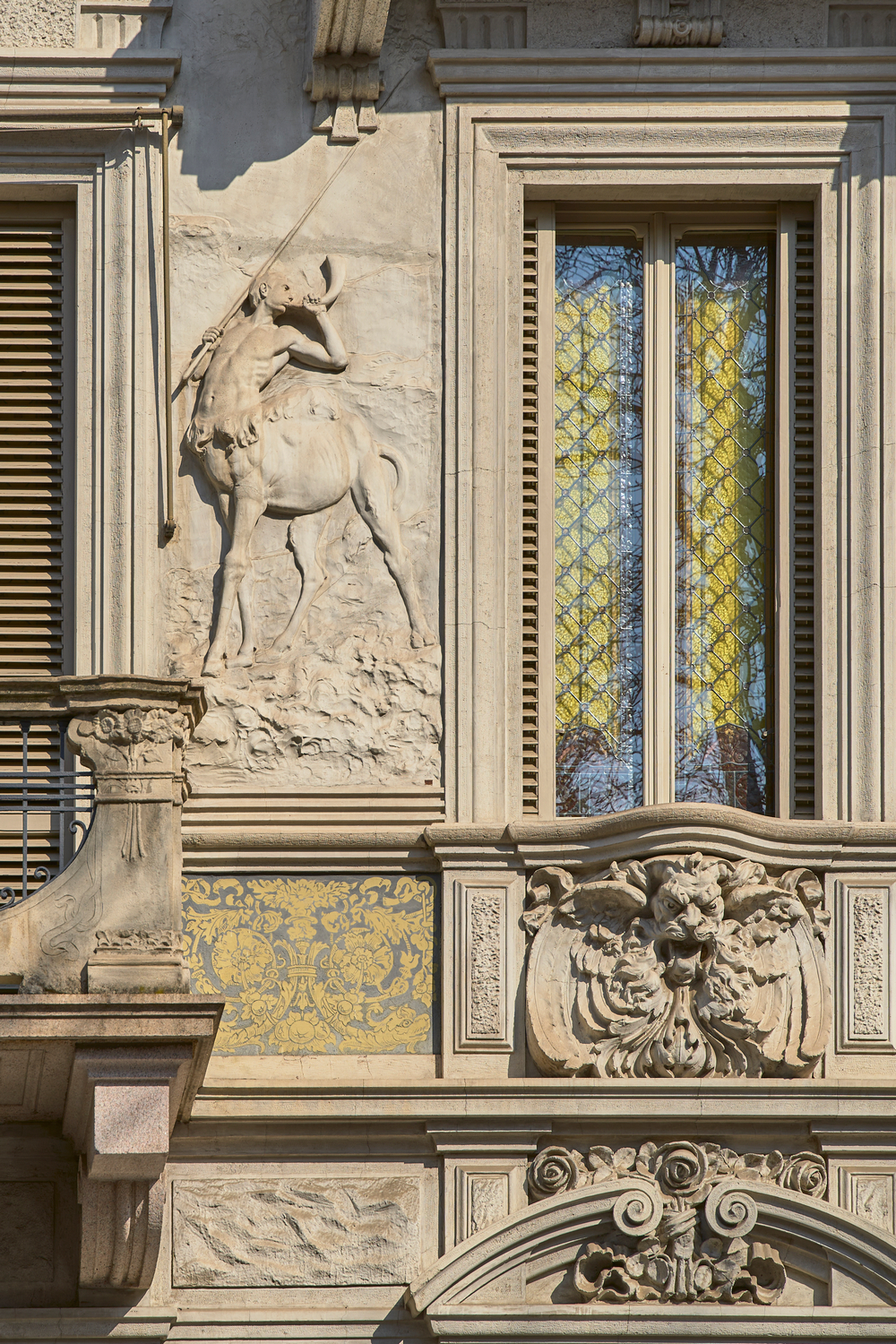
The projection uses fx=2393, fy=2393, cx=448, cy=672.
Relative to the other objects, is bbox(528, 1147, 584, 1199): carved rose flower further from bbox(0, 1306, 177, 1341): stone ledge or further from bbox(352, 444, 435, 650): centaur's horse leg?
bbox(352, 444, 435, 650): centaur's horse leg

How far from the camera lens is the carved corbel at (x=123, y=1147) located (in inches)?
334

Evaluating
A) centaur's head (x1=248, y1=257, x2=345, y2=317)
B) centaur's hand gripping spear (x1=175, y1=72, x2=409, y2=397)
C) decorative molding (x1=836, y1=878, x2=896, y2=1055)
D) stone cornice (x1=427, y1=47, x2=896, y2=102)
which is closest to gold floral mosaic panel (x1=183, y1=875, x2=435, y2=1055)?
decorative molding (x1=836, y1=878, x2=896, y2=1055)

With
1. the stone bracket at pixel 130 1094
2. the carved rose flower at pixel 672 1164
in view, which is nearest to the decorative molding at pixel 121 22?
the stone bracket at pixel 130 1094

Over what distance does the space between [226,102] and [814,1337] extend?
18.4 ft

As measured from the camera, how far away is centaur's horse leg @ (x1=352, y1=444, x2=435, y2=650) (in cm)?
992

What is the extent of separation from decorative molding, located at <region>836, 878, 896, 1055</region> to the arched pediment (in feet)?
2.30

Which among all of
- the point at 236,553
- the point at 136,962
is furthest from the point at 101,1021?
the point at 236,553

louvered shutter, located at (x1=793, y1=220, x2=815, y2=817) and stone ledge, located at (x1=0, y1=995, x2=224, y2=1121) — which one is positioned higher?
louvered shutter, located at (x1=793, y1=220, x2=815, y2=817)

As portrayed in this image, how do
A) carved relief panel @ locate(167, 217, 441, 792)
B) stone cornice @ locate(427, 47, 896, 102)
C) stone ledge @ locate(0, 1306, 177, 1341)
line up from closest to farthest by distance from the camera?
1. stone ledge @ locate(0, 1306, 177, 1341)
2. carved relief panel @ locate(167, 217, 441, 792)
3. stone cornice @ locate(427, 47, 896, 102)

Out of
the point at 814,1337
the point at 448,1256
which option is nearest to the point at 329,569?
the point at 448,1256

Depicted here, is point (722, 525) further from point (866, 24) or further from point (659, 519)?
point (866, 24)

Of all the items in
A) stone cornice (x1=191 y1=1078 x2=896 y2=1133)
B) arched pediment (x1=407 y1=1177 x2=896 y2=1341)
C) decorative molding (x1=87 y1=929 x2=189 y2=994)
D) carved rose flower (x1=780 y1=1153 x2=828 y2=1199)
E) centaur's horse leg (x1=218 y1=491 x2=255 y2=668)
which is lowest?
arched pediment (x1=407 y1=1177 x2=896 y2=1341)

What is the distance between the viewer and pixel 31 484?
1016 cm

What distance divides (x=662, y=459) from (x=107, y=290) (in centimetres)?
246
